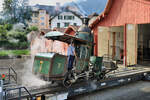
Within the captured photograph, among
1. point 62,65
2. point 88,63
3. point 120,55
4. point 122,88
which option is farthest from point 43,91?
point 120,55

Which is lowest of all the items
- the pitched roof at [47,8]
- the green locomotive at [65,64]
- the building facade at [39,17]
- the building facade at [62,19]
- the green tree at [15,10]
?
the green locomotive at [65,64]

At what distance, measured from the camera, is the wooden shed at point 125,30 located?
1272cm

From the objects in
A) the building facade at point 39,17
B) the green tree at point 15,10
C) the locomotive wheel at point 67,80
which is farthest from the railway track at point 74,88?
the building facade at point 39,17

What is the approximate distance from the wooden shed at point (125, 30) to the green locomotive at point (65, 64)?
597cm

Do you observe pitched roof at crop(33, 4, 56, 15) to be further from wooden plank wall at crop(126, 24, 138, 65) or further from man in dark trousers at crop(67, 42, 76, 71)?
wooden plank wall at crop(126, 24, 138, 65)

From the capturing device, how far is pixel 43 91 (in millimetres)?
5973

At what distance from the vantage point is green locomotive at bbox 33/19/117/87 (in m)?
6.00

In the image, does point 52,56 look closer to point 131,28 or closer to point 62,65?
point 62,65

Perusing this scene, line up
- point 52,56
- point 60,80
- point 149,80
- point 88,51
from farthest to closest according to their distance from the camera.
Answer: point 149,80
point 88,51
point 60,80
point 52,56

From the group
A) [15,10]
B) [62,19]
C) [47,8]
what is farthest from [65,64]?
[62,19]

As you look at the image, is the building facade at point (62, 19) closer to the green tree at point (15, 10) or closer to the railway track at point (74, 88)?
the green tree at point (15, 10)

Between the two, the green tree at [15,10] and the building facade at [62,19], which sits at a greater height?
the building facade at [62,19]

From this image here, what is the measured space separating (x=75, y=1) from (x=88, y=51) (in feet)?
11.2

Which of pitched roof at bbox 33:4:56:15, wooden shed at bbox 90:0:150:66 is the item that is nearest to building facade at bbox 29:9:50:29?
pitched roof at bbox 33:4:56:15
